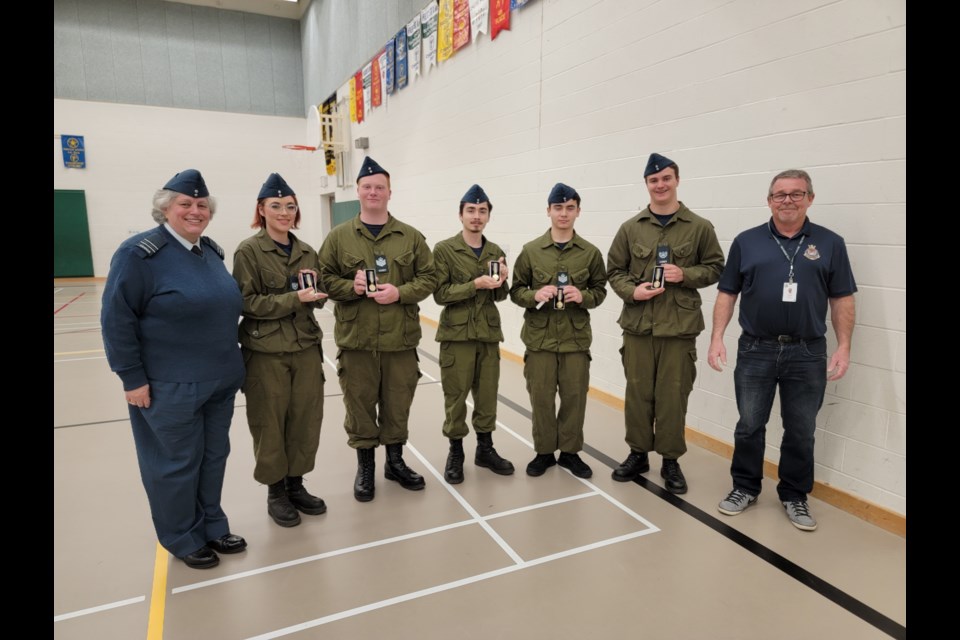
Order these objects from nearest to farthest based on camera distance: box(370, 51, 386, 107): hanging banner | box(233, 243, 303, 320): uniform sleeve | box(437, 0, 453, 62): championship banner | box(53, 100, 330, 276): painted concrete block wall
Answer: box(233, 243, 303, 320): uniform sleeve → box(437, 0, 453, 62): championship banner → box(370, 51, 386, 107): hanging banner → box(53, 100, 330, 276): painted concrete block wall

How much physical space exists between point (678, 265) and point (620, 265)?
0.33 meters

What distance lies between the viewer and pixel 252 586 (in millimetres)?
2236

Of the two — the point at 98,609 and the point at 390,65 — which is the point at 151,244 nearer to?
the point at 98,609

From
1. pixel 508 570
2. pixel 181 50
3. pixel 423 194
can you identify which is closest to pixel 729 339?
pixel 508 570

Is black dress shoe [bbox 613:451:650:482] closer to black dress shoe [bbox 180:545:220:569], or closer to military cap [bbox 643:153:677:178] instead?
military cap [bbox 643:153:677:178]

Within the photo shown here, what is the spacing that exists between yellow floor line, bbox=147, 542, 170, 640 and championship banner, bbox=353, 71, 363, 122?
9289mm

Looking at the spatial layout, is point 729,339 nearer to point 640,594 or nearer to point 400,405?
point 640,594

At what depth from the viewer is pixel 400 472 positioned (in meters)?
3.10

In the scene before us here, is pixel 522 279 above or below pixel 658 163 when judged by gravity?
below

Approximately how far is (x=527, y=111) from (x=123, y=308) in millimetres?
4465

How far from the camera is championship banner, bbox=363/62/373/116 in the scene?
9484 mm

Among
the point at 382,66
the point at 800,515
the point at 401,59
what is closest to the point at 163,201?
the point at 800,515

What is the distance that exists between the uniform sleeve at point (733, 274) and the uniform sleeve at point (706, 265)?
0.10 m

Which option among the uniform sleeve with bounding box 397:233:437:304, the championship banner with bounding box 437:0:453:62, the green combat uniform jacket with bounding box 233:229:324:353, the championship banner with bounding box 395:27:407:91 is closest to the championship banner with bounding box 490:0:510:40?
the championship banner with bounding box 437:0:453:62
